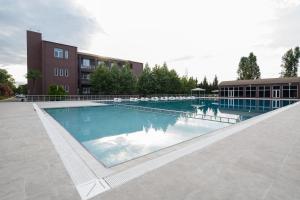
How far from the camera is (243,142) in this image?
460cm

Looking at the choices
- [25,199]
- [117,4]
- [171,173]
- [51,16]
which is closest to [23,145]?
[25,199]

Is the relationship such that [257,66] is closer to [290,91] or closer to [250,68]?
[250,68]

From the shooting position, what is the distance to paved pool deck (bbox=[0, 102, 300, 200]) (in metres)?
2.33

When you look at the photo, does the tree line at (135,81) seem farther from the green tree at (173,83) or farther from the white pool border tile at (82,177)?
the white pool border tile at (82,177)

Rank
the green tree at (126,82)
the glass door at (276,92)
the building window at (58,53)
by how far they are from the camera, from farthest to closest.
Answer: the green tree at (126,82) → the glass door at (276,92) → the building window at (58,53)

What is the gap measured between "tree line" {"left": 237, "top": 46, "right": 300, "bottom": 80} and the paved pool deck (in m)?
46.4

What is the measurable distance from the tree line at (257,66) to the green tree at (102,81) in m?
35.0

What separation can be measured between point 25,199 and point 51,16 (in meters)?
16.2

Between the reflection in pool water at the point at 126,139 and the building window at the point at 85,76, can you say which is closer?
the reflection in pool water at the point at 126,139

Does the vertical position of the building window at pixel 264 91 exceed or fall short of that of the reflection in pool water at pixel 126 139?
it exceeds it

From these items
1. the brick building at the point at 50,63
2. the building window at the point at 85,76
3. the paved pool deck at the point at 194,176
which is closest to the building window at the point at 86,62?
the building window at the point at 85,76

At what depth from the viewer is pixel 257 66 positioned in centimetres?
4453

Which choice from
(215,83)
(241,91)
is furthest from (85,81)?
(215,83)

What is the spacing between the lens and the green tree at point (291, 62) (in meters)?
41.4
